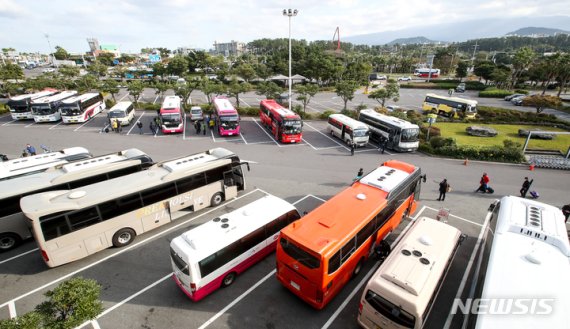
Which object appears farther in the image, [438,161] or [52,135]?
[52,135]

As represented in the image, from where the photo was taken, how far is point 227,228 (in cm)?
1042

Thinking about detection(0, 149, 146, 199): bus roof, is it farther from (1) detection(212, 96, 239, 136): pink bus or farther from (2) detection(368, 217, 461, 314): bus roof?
(2) detection(368, 217, 461, 314): bus roof

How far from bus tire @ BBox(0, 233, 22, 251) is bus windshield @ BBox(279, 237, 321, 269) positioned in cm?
1279

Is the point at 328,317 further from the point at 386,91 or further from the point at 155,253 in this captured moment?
the point at 386,91

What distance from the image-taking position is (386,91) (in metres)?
36.9

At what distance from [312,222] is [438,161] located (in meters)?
19.1

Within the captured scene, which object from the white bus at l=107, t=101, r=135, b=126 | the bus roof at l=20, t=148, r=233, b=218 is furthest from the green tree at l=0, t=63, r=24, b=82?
the bus roof at l=20, t=148, r=233, b=218

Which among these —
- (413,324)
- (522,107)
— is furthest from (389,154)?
(522,107)

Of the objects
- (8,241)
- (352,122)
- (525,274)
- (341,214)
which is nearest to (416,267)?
(525,274)

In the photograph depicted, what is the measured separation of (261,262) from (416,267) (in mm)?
6331

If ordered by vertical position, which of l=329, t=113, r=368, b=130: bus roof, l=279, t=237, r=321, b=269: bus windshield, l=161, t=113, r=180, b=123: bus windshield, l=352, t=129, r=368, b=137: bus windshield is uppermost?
l=161, t=113, r=180, b=123: bus windshield

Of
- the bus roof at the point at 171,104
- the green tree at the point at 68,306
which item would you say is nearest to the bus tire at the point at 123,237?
the green tree at the point at 68,306

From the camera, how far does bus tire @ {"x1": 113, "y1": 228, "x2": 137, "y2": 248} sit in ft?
40.3

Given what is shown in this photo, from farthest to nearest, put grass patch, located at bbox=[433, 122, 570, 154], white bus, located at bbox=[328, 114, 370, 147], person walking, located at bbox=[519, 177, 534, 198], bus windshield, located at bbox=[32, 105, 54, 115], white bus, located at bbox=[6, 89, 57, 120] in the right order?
white bus, located at bbox=[6, 89, 57, 120], bus windshield, located at bbox=[32, 105, 54, 115], grass patch, located at bbox=[433, 122, 570, 154], white bus, located at bbox=[328, 114, 370, 147], person walking, located at bbox=[519, 177, 534, 198]
